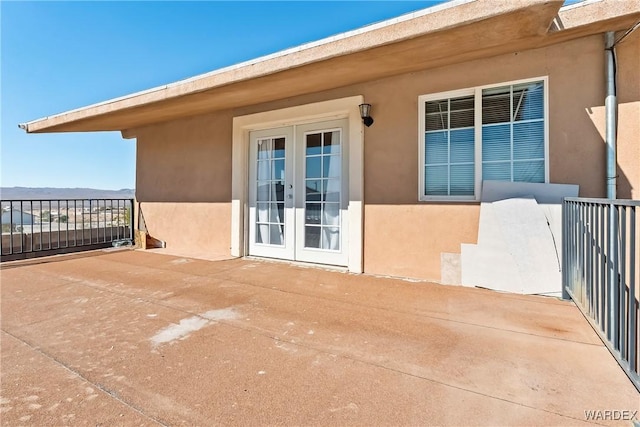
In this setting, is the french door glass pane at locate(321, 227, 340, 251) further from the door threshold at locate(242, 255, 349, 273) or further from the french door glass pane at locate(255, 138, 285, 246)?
the french door glass pane at locate(255, 138, 285, 246)

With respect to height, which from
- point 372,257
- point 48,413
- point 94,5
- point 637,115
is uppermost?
point 94,5

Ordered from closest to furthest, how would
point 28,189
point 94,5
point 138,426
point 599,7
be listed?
point 138,426, point 599,7, point 94,5, point 28,189

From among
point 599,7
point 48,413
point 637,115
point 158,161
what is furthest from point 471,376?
point 158,161

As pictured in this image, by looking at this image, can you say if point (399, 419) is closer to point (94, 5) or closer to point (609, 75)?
point (609, 75)

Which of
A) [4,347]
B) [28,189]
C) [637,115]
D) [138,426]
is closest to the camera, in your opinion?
[138,426]

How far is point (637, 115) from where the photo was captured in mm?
2832

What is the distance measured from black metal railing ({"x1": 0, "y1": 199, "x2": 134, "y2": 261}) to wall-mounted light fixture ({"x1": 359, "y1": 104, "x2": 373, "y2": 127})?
589 cm

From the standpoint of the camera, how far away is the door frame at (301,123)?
413cm

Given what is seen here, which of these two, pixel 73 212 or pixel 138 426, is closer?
pixel 138 426

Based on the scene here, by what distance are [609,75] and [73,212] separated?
29.5ft

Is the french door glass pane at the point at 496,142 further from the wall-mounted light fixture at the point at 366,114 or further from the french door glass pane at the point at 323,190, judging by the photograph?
the french door glass pane at the point at 323,190

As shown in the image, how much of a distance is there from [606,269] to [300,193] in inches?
144

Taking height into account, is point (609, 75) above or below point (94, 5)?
below

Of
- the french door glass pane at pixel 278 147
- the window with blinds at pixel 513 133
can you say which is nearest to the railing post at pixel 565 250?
the window with blinds at pixel 513 133
